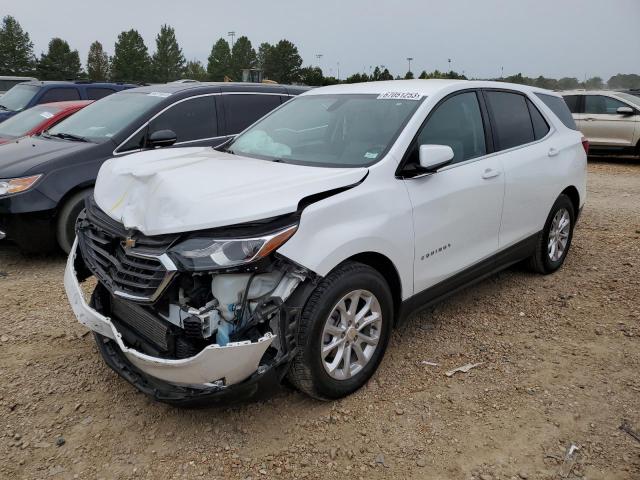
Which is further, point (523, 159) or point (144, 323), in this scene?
point (523, 159)

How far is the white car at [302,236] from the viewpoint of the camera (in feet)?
8.38

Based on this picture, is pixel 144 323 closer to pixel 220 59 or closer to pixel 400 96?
pixel 400 96

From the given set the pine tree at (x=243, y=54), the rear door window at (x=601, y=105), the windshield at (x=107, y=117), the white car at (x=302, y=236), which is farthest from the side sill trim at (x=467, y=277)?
the pine tree at (x=243, y=54)

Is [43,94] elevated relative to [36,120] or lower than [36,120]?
elevated

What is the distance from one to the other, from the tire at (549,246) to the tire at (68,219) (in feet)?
13.9

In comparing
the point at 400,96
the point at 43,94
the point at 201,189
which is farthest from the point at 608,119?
the point at 201,189

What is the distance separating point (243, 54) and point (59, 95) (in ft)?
295

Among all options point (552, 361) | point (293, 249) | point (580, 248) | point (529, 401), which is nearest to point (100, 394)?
point (293, 249)

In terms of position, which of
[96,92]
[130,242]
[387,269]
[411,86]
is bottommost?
[387,269]

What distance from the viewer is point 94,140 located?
570cm

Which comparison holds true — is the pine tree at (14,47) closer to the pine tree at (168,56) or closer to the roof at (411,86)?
the pine tree at (168,56)

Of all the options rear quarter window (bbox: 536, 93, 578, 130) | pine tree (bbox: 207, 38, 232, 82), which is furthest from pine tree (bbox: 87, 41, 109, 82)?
rear quarter window (bbox: 536, 93, 578, 130)

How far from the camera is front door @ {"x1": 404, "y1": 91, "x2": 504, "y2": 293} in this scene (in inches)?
132

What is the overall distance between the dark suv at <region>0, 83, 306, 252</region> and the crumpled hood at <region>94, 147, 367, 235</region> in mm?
2009
